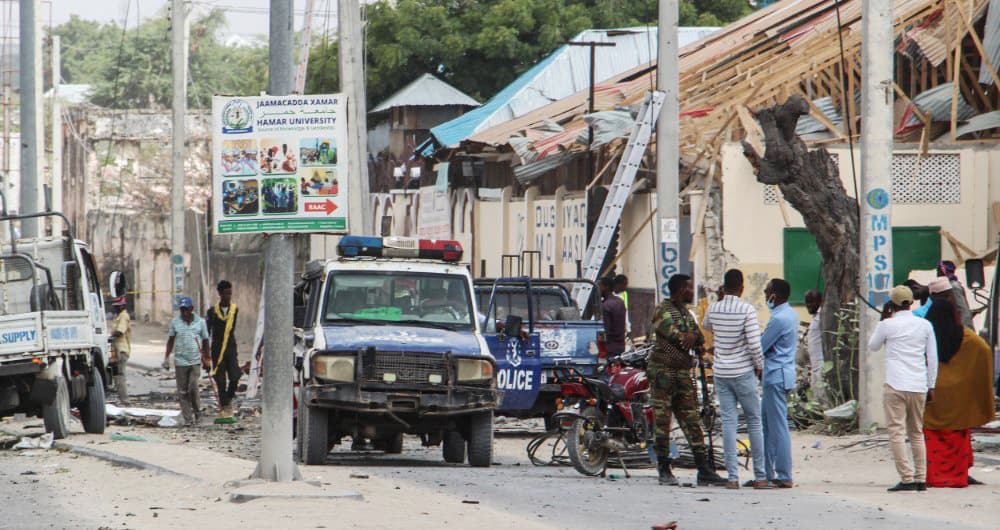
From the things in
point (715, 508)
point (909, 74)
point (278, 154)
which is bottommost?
point (715, 508)

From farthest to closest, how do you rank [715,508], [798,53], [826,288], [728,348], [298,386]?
[798,53]
[826,288]
[298,386]
[728,348]
[715,508]

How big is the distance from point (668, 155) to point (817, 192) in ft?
6.15

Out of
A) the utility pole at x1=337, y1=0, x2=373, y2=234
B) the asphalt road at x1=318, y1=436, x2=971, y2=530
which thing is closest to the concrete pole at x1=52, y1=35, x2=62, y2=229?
the utility pole at x1=337, y1=0, x2=373, y2=234

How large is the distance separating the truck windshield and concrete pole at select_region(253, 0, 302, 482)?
3.25 m

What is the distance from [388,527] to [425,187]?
30571mm

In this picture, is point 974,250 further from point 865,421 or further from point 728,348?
point 728,348

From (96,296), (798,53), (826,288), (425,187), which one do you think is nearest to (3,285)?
(96,296)

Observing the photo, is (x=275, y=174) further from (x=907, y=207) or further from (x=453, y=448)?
(x=907, y=207)

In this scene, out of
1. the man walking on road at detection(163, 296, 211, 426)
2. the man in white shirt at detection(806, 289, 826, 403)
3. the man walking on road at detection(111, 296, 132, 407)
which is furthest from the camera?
the man walking on road at detection(111, 296, 132, 407)

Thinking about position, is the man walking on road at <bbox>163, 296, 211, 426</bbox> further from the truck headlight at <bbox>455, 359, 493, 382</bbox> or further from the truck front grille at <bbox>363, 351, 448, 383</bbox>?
the truck headlight at <bbox>455, 359, 493, 382</bbox>

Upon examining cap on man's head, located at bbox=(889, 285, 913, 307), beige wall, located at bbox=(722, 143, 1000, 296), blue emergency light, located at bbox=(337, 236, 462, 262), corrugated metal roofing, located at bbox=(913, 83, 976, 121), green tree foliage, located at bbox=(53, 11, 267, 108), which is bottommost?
cap on man's head, located at bbox=(889, 285, 913, 307)

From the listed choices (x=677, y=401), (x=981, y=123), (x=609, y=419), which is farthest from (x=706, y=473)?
(x=981, y=123)

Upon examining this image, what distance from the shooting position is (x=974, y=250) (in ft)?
77.3

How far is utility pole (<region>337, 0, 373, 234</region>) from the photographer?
83.9ft
